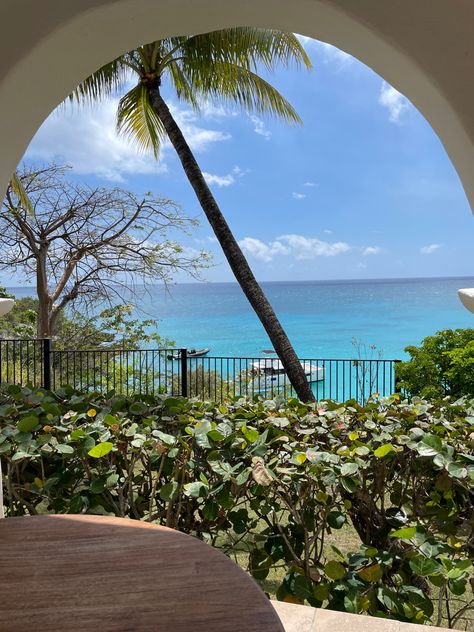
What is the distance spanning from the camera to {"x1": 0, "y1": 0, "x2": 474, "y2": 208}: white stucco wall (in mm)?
1026

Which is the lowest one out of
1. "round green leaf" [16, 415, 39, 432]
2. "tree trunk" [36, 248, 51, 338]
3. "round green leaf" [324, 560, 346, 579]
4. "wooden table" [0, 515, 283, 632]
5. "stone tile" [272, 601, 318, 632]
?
"stone tile" [272, 601, 318, 632]

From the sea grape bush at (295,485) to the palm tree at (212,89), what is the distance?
371cm

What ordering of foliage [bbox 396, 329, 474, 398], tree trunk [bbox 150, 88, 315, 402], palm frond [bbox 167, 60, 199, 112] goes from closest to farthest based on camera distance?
tree trunk [bbox 150, 88, 315, 402] → foliage [bbox 396, 329, 474, 398] → palm frond [bbox 167, 60, 199, 112]

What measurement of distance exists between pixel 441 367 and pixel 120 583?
20.4 ft

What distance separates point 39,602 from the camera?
75 centimetres

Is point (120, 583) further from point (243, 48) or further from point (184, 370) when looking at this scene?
point (243, 48)

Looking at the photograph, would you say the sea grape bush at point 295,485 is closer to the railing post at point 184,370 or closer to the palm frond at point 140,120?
the railing post at point 184,370

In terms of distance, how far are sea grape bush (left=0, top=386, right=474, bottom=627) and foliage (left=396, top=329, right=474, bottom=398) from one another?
4.29m

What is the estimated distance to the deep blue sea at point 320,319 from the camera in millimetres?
37812

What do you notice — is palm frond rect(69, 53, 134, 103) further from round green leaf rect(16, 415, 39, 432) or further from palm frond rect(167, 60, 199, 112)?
round green leaf rect(16, 415, 39, 432)

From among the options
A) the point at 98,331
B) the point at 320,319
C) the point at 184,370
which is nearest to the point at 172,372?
the point at 184,370

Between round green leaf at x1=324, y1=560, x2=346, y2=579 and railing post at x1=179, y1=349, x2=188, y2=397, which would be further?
railing post at x1=179, y1=349, x2=188, y2=397

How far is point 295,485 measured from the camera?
172 centimetres

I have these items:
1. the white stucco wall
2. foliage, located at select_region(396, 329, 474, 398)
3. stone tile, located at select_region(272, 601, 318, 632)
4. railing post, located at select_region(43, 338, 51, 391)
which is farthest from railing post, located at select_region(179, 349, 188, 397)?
the white stucco wall
